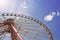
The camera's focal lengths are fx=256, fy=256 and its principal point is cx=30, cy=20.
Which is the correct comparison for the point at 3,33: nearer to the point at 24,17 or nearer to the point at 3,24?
the point at 3,24

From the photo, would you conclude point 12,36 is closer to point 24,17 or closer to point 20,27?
point 20,27

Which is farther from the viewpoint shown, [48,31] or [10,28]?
[48,31]

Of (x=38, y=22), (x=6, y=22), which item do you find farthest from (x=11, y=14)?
(x=38, y=22)

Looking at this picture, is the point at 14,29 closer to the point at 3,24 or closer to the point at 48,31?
the point at 3,24

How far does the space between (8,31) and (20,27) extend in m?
2.04

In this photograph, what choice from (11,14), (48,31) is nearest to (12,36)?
(11,14)

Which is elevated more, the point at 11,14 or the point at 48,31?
the point at 11,14

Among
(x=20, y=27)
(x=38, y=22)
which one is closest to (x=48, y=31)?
(x=38, y=22)

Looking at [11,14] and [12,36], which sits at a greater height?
[11,14]

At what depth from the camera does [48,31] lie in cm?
4038

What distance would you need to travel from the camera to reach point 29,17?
39.7 metres

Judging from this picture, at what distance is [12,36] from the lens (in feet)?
121

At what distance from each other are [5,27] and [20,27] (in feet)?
7.98

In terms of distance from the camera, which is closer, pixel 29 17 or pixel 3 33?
pixel 3 33
